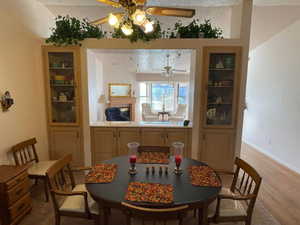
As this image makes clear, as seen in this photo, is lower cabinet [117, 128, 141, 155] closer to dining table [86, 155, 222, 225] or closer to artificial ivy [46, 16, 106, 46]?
dining table [86, 155, 222, 225]

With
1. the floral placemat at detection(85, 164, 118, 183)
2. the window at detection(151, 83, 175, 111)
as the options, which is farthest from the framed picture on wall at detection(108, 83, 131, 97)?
the floral placemat at detection(85, 164, 118, 183)

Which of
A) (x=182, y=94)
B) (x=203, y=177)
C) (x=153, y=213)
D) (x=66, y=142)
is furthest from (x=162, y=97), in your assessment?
(x=153, y=213)

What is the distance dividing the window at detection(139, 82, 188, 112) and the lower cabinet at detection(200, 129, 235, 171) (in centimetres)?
584

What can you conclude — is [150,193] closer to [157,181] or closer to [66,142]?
[157,181]

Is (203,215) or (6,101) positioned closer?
(203,215)

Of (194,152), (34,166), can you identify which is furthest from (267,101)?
(34,166)

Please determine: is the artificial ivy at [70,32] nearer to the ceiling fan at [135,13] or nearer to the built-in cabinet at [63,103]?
the built-in cabinet at [63,103]

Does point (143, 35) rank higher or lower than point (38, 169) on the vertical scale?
higher

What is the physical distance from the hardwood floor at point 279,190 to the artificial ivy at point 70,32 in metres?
3.84

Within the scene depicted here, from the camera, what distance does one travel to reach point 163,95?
928 cm

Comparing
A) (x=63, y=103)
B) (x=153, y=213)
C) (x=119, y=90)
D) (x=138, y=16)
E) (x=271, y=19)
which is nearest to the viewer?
(x=153, y=213)

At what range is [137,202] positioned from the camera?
1.43 meters

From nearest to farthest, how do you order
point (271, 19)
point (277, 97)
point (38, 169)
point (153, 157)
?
point (153, 157) < point (38, 169) < point (271, 19) < point (277, 97)

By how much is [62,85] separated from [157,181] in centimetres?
260
